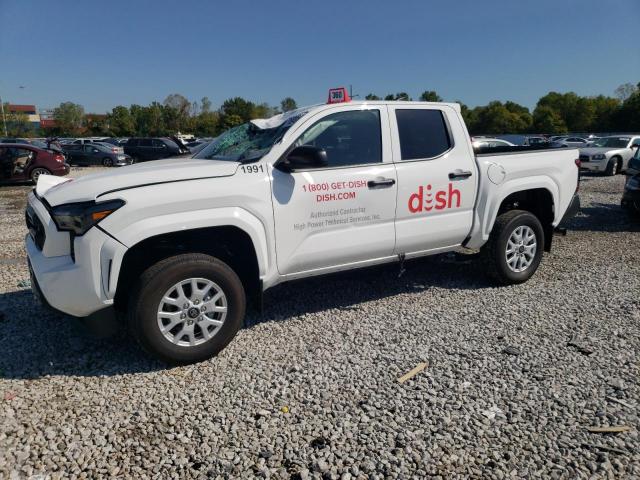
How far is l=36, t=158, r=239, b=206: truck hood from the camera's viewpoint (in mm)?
3217

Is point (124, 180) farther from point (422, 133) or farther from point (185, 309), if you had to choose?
point (422, 133)

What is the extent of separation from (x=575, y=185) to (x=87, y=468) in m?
5.35

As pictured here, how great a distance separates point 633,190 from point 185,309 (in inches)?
340

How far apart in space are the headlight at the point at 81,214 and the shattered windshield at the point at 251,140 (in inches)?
43.9

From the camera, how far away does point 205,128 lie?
289ft

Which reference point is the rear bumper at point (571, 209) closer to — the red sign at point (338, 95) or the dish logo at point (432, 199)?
the dish logo at point (432, 199)

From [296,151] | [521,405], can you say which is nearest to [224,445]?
[521,405]

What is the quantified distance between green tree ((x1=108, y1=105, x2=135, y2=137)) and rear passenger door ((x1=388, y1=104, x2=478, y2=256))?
8777cm

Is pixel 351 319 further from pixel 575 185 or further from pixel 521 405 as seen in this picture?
pixel 575 185

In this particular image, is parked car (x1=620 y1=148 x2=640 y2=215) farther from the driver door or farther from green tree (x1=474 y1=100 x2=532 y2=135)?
green tree (x1=474 y1=100 x2=532 y2=135)

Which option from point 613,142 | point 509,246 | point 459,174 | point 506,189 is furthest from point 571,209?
point 613,142

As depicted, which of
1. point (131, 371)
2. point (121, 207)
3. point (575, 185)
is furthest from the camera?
point (575, 185)

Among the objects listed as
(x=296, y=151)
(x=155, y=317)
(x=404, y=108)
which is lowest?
(x=155, y=317)

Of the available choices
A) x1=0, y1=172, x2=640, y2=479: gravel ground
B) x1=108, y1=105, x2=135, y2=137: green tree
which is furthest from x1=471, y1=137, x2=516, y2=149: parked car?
x1=108, y1=105, x2=135, y2=137: green tree
